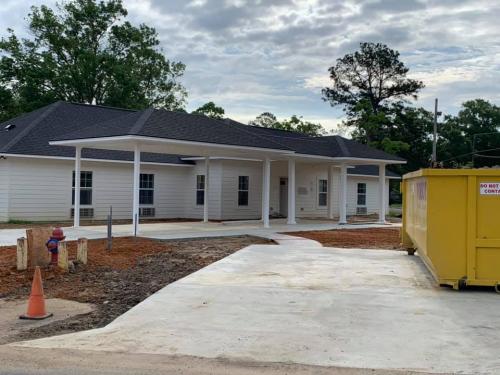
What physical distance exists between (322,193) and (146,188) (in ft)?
33.6

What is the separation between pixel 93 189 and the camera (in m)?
24.2

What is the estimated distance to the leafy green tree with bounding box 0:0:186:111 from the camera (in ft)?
125

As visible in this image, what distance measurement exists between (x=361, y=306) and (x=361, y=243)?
8.96 metres

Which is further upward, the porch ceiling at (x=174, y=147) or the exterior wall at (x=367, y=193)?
the porch ceiling at (x=174, y=147)

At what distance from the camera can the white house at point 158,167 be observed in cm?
1908

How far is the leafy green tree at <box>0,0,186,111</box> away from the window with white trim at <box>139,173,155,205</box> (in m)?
15.5

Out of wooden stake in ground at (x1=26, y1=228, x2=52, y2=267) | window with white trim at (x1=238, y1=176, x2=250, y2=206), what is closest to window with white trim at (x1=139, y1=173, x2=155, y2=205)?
window with white trim at (x1=238, y1=176, x2=250, y2=206)

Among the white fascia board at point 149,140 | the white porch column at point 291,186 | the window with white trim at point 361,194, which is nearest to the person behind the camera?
the white fascia board at point 149,140

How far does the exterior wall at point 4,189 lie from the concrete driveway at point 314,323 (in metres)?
13.7

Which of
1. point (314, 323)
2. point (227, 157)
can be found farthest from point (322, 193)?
point (314, 323)

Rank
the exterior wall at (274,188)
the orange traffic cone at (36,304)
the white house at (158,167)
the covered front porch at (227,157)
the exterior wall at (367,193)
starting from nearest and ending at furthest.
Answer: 1. the orange traffic cone at (36,304)
2. the covered front porch at (227,157)
3. the white house at (158,167)
4. the exterior wall at (274,188)
5. the exterior wall at (367,193)

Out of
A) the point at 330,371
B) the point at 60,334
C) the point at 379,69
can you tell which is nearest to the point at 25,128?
the point at 60,334

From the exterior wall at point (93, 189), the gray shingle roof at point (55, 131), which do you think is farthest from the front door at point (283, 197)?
the gray shingle roof at point (55, 131)

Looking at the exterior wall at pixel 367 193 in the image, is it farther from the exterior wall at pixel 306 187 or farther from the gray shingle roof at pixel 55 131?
the gray shingle roof at pixel 55 131
